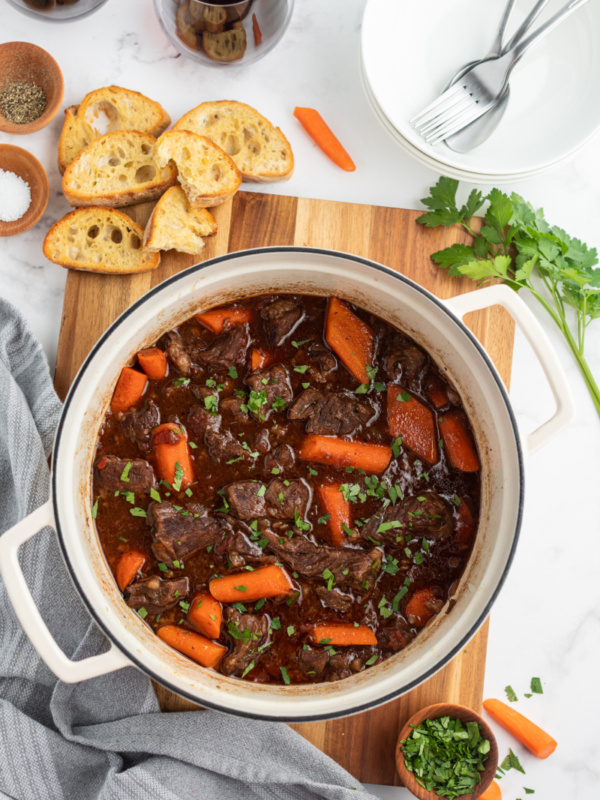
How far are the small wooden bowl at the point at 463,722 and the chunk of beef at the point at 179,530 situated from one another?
119 cm

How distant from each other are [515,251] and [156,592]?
88.9 inches

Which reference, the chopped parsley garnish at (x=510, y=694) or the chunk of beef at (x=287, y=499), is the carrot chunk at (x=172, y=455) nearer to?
the chunk of beef at (x=287, y=499)

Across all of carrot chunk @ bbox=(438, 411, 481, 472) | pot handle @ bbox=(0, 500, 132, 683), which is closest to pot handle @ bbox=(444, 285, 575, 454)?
carrot chunk @ bbox=(438, 411, 481, 472)

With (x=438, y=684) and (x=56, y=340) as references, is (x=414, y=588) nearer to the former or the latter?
(x=438, y=684)

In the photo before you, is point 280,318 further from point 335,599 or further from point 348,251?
point 335,599

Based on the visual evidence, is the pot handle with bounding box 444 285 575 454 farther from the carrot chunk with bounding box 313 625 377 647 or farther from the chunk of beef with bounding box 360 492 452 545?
the carrot chunk with bounding box 313 625 377 647

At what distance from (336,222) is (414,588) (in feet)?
5.63

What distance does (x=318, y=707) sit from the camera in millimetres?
2746

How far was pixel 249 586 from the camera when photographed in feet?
9.59

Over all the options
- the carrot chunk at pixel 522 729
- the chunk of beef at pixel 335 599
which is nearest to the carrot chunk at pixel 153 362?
the chunk of beef at pixel 335 599

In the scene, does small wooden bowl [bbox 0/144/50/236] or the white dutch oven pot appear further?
small wooden bowl [bbox 0/144/50/236]

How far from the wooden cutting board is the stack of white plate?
0.39 m

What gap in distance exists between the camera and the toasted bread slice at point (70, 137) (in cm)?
324

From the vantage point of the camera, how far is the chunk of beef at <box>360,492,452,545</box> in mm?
2941
